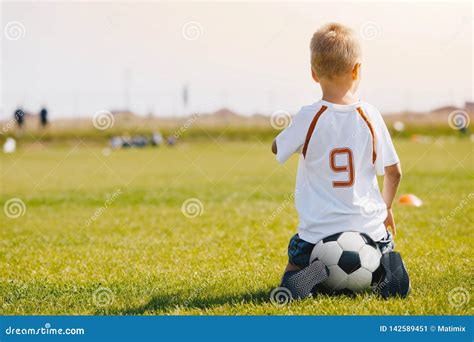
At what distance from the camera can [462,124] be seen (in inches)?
1807

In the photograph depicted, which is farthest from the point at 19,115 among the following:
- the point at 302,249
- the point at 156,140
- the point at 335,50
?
the point at 335,50

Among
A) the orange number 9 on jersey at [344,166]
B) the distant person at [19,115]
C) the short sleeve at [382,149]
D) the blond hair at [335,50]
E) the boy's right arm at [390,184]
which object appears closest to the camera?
the blond hair at [335,50]

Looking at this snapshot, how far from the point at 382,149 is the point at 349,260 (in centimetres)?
91

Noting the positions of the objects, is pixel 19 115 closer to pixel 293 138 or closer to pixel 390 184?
pixel 293 138

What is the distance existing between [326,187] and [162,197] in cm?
878

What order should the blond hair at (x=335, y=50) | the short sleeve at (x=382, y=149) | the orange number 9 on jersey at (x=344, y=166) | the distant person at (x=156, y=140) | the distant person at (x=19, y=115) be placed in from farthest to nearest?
the distant person at (x=156, y=140), the distant person at (x=19, y=115), the short sleeve at (x=382, y=149), the orange number 9 on jersey at (x=344, y=166), the blond hair at (x=335, y=50)

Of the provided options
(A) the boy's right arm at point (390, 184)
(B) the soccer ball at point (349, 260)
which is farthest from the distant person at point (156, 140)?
(B) the soccer ball at point (349, 260)

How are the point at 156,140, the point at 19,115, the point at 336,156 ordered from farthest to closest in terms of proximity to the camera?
the point at 156,140
the point at 19,115
the point at 336,156

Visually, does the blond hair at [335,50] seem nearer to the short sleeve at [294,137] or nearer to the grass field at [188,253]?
the short sleeve at [294,137]

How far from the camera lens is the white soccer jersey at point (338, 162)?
456 cm

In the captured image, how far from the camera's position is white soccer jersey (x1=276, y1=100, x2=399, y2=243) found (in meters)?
4.56

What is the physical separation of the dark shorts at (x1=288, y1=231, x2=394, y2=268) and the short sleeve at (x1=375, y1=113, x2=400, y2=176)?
1.92ft

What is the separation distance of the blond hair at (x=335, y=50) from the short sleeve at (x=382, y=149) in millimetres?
526

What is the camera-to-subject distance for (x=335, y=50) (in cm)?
445
